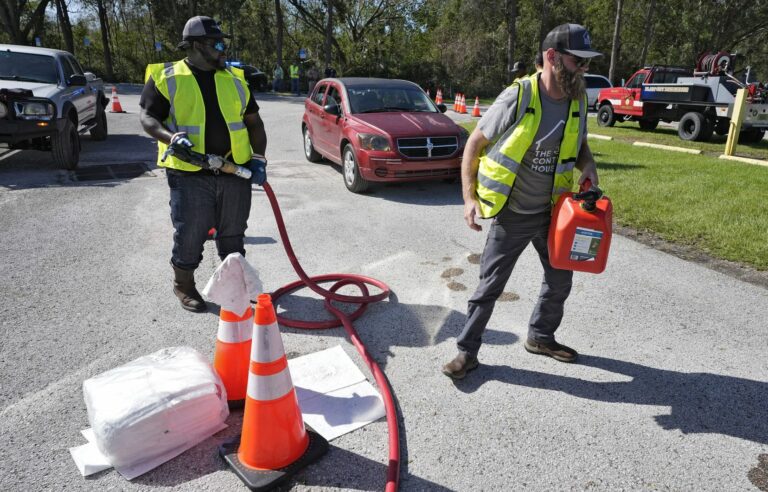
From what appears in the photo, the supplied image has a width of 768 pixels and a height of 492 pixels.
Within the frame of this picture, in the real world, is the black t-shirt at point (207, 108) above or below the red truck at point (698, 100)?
below

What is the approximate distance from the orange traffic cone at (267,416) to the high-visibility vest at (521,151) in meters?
1.32

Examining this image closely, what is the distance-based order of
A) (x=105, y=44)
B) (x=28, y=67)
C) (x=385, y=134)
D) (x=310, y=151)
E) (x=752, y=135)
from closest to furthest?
(x=385, y=134) → (x=28, y=67) → (x=310, y=151) → (x=752, y=135) → (x=105, y=44)

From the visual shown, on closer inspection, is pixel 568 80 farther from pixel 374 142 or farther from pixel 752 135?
pixel 752 135

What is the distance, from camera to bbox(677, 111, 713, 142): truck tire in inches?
506

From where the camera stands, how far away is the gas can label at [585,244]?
8.95 ft

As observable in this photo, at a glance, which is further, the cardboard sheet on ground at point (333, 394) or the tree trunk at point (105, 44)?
the tree trunk at point (105, 44)

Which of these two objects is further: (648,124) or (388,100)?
(648,124)

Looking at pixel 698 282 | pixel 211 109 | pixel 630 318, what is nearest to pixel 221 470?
pixel 211 109

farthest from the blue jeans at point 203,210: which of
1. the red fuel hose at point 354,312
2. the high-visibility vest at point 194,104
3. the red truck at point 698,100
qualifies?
the red truck at point 698,100

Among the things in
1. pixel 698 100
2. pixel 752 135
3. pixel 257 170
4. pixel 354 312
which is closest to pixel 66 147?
pixel 257 170

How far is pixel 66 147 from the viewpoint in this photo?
8383 millimetres

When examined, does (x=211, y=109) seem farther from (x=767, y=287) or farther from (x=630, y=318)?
(x=767, y=287)

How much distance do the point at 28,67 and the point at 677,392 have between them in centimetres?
1042

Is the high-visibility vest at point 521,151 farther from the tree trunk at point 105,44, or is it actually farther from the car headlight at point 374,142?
the tree trunk at point 105,44
